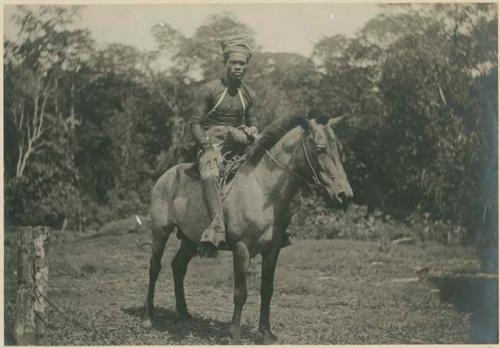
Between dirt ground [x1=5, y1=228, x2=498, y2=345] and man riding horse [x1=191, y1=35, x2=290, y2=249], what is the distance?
1209 millimetres

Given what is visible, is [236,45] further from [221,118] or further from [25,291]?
[25,291]

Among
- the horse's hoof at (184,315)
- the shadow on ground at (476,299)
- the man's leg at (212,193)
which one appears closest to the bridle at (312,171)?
the man's leg at (212,193)

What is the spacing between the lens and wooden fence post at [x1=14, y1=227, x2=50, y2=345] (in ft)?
26.8

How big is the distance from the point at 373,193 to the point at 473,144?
4.65ft

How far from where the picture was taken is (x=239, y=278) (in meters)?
7.84

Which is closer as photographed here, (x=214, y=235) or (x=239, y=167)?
(x=214, y=235)

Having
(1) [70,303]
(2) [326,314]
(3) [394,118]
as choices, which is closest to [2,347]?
(1) [70,303]

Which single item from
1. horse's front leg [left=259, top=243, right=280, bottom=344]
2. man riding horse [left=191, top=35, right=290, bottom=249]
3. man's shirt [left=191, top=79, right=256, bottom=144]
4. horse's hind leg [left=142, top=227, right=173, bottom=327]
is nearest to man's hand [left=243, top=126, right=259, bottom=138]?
man riding horse [left=191, top=35, right=290, bottom=249]

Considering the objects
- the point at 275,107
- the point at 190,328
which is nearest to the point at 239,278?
the point at 190,328

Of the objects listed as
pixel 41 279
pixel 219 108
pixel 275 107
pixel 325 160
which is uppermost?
pixel 275 107

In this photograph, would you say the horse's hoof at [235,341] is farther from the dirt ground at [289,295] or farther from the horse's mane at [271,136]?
the horse's mane at [271,136]

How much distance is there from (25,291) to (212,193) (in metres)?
2.39

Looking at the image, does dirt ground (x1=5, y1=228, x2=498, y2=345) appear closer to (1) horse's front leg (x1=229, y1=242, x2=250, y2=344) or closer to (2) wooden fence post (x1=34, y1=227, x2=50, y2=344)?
(2) wooden fence post (x1=34, y1=227, x2=50, y2=344)

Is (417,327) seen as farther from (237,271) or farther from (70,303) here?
(70,303)
